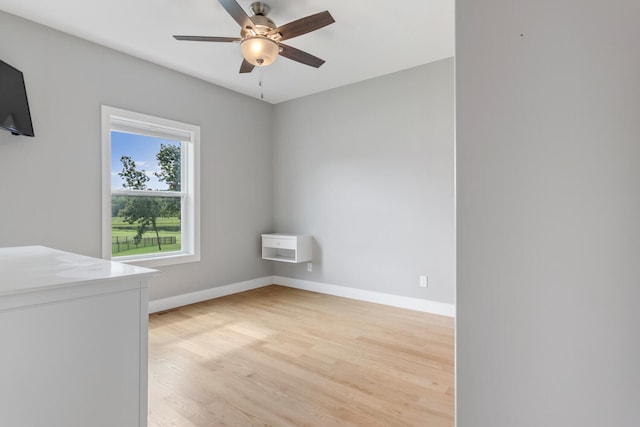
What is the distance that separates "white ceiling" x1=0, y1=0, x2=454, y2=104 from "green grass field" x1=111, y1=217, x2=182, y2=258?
5.70 ft

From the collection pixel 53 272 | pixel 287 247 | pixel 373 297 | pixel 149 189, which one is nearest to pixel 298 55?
pixel 149 189

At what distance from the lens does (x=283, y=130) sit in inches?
189

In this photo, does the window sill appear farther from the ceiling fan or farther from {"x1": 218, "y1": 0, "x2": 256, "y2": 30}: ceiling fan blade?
{"x1": 218, "y1": 0, "x2": 256, "y2": 30}: ceiling fan blade

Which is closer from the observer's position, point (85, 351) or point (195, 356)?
point (85, 351)

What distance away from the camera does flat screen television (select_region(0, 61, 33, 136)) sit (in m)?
2.37

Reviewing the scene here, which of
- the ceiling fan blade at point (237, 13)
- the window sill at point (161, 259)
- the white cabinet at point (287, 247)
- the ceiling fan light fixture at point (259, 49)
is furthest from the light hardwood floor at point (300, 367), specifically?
the ceiling fan blade at point (237, 13)

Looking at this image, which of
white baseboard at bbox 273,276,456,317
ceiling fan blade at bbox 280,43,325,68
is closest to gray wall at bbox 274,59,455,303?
white baseboard at bbox 273,276,456,317

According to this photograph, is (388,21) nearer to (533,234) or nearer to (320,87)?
(320,87)

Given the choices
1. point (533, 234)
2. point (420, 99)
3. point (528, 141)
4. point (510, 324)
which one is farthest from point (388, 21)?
point (510, 324)

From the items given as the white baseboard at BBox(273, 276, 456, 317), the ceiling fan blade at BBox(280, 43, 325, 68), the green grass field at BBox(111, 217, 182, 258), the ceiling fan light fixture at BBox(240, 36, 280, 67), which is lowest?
the white baseboard at BBox(273, 276, 456, 317)

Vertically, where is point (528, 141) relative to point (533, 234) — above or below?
above

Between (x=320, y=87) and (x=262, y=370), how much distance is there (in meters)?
3.42

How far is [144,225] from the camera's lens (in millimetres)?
3537

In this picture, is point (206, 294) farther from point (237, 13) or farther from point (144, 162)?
point (237, 13)
